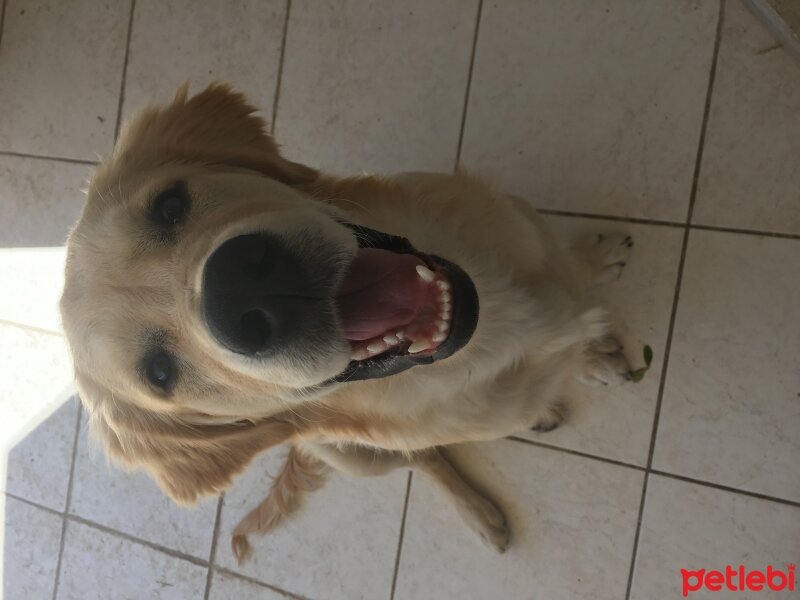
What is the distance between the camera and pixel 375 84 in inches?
113

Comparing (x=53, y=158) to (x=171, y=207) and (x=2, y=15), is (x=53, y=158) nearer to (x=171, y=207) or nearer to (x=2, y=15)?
(x=2, y=15)

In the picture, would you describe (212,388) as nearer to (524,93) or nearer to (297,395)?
(297,395)

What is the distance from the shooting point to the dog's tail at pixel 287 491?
2682 millimetres

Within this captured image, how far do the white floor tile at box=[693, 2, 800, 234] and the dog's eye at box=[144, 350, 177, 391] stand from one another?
184 cm

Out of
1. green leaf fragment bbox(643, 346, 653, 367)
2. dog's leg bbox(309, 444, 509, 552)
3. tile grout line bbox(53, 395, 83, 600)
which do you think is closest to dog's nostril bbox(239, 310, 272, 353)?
dog's leg bbox(309, 444, 509, 552)

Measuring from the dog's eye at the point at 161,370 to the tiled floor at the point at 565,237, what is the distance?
1.36 meters

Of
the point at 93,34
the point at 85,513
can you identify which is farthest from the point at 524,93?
the point at 85,513

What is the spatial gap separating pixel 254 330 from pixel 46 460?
2.67m

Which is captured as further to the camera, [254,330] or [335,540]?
[335,540]

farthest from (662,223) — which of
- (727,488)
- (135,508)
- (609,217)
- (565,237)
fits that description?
(135,508)

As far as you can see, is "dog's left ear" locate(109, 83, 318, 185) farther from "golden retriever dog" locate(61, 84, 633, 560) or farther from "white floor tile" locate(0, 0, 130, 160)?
"white floor tile" locate(0, 0, 130, 160)

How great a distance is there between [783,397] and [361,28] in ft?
7.33

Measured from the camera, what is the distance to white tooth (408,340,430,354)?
1.62 metres

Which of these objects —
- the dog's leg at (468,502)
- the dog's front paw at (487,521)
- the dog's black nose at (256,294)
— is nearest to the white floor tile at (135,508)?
Answer: the dog's leg at (468,502)
